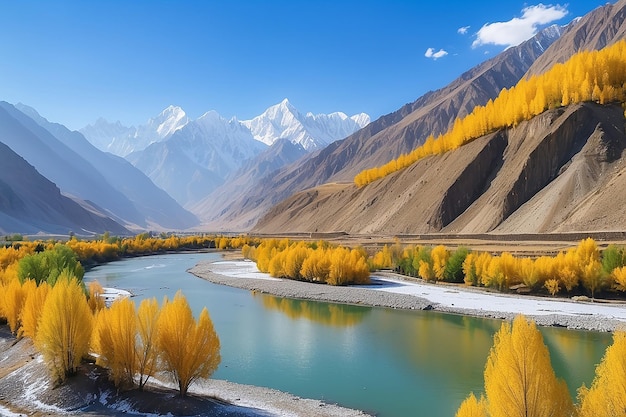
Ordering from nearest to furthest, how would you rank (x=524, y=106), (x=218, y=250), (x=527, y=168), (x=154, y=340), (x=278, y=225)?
(x=154, y=340), (x=527, y=168), (x=524, y=106), (x=218, y=250), (x=278, y=225)

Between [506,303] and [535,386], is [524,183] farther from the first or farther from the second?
[535,386]

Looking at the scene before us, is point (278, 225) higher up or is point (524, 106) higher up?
point (524, 106)

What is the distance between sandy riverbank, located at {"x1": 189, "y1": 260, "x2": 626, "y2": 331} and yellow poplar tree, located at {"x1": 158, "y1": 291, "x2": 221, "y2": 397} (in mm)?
26494

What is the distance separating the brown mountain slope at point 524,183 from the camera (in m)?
67.9

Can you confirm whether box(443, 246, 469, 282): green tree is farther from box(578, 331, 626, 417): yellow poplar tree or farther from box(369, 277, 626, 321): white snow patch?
box(578, 331, 626, 417): yellow poplar tree

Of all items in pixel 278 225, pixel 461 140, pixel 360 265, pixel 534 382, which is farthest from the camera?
pixel 278 225

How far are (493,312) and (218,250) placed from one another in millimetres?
102998

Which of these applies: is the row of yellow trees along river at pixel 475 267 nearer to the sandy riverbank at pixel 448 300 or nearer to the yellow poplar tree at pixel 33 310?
the sandy riverbank at pixel 448 300

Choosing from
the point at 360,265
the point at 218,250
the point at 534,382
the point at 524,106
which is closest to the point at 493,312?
the point at 360,265

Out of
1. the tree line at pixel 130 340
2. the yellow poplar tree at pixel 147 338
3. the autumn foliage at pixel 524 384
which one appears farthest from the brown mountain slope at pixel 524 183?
the yellow poplar tree at pixel 147 338

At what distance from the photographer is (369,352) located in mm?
29531

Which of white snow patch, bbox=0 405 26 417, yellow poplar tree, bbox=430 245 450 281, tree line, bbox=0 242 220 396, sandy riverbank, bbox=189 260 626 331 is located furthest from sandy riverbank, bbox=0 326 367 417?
yellow poplar tree, bbox=430 245 450 281

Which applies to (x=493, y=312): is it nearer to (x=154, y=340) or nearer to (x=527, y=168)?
(x=154, y=340)

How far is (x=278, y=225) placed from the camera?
559 feet
